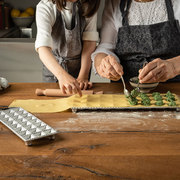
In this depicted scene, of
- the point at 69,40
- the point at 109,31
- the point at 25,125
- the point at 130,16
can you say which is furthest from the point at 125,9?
the point at 25,125

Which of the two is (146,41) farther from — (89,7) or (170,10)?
(89,7)

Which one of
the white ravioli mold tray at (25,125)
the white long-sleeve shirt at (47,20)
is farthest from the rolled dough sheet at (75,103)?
the white long-sleeve shirt at (47,20)

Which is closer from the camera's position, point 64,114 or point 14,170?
point 14,170

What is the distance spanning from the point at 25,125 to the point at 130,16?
0.98 m

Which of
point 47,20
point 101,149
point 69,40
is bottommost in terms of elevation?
point 101,149

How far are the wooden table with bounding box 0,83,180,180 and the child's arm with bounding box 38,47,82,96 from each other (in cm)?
15

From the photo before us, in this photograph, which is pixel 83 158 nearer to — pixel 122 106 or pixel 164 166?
pixel 164 166

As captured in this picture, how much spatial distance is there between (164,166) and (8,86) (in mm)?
911

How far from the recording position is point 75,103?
1168mm

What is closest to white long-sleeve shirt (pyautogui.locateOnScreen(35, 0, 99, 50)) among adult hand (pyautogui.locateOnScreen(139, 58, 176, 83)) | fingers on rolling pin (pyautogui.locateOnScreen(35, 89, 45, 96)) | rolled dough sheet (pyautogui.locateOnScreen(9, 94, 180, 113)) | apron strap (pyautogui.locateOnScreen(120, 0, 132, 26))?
apron strap (pyautogui.locateOnScreen(120, 0, 132, 26))

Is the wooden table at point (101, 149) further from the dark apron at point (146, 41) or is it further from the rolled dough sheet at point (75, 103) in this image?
the dark apron at point (146, 41)

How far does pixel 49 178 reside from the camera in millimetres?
730

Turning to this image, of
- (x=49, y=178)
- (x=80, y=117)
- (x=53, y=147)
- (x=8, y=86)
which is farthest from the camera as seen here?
(x=8, y=86)

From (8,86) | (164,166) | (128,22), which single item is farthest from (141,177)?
(128,22)
